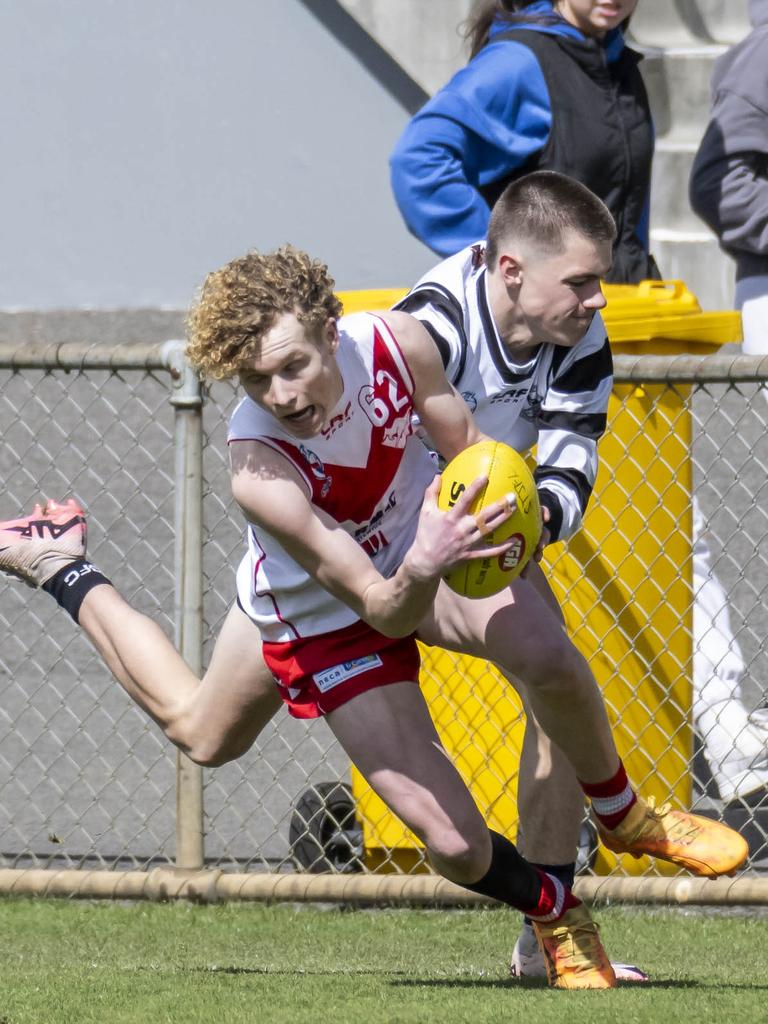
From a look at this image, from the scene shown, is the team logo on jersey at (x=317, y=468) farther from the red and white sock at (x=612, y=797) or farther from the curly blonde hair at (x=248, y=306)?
the red and white sock at (x=612, y=797)

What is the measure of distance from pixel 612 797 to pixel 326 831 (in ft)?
4.73

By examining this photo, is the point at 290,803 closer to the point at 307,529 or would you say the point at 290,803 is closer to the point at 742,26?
the point at 307,529

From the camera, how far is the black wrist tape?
5151mm

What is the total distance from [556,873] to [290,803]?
5.81ft

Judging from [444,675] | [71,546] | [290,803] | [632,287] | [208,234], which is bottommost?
[208,234]

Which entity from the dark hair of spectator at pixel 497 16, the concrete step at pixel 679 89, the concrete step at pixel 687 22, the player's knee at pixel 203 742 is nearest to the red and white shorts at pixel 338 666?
the player's knee at pixel 203 742

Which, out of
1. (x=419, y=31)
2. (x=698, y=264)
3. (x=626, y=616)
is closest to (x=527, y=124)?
(x=626, y=616)

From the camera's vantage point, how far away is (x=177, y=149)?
14.0m

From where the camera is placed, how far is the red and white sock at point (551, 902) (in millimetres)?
4469

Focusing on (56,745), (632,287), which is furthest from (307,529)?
(56,745)

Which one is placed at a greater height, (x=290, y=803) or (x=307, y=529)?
(x=307, y=529)

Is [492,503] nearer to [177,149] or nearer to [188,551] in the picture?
[188,551]

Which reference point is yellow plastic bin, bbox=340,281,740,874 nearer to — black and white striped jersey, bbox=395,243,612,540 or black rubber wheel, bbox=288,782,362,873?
black rubber wheel, bbox=288,782,362,873

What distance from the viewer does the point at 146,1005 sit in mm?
4027
